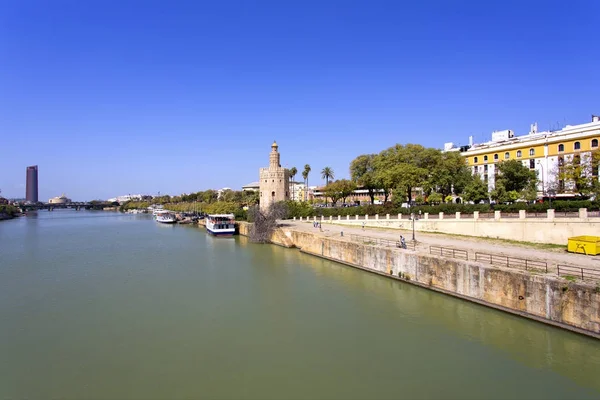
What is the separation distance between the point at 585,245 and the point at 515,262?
5063 mm

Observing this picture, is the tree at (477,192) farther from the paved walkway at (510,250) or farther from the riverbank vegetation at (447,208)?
the paved walkway at (510,250)

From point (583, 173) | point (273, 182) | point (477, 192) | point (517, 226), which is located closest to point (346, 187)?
point (273, 182)

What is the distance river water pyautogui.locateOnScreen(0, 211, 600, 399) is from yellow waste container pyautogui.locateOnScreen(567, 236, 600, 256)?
7.44m

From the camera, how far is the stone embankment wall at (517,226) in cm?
2439

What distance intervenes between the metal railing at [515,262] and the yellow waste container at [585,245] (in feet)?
13.0

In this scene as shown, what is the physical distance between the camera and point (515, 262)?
18.1 m

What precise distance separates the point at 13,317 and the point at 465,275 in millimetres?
22278

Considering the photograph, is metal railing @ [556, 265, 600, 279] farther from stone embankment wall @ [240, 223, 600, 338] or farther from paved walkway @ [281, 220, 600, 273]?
stone embankment wall @ [240, 223, 600, 338]

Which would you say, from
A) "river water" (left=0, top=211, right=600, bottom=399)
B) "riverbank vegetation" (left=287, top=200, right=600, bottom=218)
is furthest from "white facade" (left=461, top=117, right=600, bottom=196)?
"river water" (left=0, top=211, right=600, bottom=399)

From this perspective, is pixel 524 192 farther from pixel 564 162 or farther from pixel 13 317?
pixel 13 317

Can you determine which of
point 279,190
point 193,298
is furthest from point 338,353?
point 279,190

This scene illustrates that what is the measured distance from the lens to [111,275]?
27.2 m

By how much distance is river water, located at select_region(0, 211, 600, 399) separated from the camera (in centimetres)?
1123

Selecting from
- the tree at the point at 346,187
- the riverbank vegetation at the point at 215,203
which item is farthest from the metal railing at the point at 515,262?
the tree at the point at 346,187
